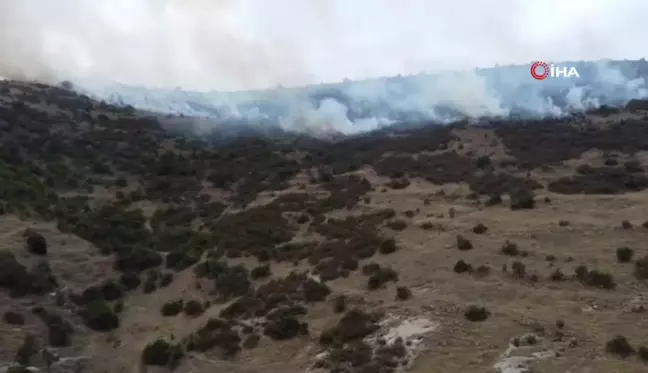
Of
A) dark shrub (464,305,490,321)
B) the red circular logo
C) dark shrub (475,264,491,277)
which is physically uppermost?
the red circular logo

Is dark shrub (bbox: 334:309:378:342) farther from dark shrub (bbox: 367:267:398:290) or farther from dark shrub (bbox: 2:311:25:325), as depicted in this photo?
dark shrub (bbox: 2:311:25:325)

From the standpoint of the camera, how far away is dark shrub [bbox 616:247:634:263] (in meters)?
20.1

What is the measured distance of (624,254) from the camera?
66.4 feet

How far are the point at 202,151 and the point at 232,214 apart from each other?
15.7m

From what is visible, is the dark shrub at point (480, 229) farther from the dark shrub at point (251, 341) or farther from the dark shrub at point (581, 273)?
the dark shrub at point (251, 341)

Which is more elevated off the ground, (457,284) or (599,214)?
(599,214)

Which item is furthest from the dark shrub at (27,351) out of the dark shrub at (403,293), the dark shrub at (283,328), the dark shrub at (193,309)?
the dark shrub at (403,293)

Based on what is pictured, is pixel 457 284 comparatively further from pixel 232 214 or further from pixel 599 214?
pixel 232 214

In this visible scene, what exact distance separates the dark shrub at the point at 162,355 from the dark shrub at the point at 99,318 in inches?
119

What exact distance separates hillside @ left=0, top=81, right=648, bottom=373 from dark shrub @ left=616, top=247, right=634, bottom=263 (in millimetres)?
40

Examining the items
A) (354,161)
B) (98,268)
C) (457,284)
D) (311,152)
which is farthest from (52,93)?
(457,284)

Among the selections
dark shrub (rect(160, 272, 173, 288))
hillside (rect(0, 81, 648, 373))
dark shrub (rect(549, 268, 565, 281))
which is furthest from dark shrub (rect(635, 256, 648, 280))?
dark shrub (rect(160, 272, 173, 288))

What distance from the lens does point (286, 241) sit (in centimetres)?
2867

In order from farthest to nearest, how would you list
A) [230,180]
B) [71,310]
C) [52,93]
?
[52,93] < [230,180] < [71,310]
